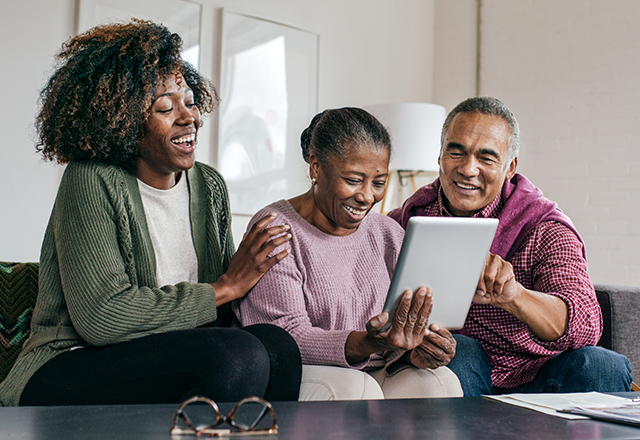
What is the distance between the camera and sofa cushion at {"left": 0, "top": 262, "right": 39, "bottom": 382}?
149 centimetres

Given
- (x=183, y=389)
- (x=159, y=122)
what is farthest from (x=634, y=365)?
(x=159, y=122)

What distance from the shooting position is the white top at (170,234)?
1.47 m

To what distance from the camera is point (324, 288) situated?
4.94ft

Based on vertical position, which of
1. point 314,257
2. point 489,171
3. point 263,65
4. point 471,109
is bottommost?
point 314,257

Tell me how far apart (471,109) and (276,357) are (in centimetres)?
94

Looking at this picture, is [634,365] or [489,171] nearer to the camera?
[489,171]

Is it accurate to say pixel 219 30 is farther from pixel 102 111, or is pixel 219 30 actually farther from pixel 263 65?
pixel 102 111

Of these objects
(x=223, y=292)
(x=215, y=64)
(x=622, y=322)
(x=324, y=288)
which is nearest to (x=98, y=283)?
(x=223, y=292)

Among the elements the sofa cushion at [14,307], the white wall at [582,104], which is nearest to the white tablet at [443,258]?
→ the sofa cushion at [14,307]

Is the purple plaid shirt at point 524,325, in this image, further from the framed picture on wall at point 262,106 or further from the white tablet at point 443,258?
the framed picture on wall at point 262,106

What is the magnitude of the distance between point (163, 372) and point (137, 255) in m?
0.31

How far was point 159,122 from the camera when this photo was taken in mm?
1491

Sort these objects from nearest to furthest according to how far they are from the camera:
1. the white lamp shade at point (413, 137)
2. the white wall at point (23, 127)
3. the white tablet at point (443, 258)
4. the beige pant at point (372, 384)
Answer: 1. the white tablet at point (443, 258)
2. the beige pant at point (372, 384)
3. the white wall at point (23, 127)
4. the white lamp shade at point (413, 137)

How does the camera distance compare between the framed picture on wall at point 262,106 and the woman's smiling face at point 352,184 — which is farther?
the framed picture on wall at point 262,106
